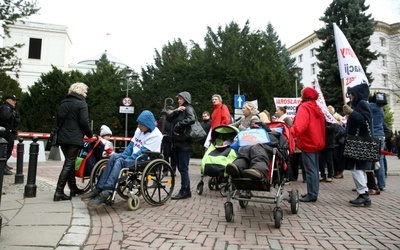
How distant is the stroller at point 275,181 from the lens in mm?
4027

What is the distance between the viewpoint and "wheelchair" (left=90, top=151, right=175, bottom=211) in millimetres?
4883

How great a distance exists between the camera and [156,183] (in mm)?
5266

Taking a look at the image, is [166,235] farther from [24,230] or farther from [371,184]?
[371,184]

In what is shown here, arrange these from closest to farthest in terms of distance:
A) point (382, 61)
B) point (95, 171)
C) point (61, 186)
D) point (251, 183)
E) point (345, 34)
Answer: point (251, 183) < point (61, 186) < point (95, 171) < point (345, 34) < point (382, 61)

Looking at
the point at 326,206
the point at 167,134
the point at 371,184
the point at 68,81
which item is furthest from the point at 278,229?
the point at 68,81

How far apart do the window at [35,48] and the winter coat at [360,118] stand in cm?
4909

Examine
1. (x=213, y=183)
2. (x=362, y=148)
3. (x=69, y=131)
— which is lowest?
(x=213, y=183)

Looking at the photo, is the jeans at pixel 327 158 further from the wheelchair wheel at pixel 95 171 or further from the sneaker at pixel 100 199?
the sneaker at pixel 100 199

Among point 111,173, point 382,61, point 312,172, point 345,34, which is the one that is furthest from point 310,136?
point 382,61

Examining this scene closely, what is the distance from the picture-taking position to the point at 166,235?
3.71m

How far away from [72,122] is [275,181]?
134 inches

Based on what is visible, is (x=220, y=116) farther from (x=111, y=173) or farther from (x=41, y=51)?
(x=41, y=51)

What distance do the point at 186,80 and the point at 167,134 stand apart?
41.0ft

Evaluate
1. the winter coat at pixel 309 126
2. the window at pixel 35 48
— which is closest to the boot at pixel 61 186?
the winter coat at pixel 309 126
